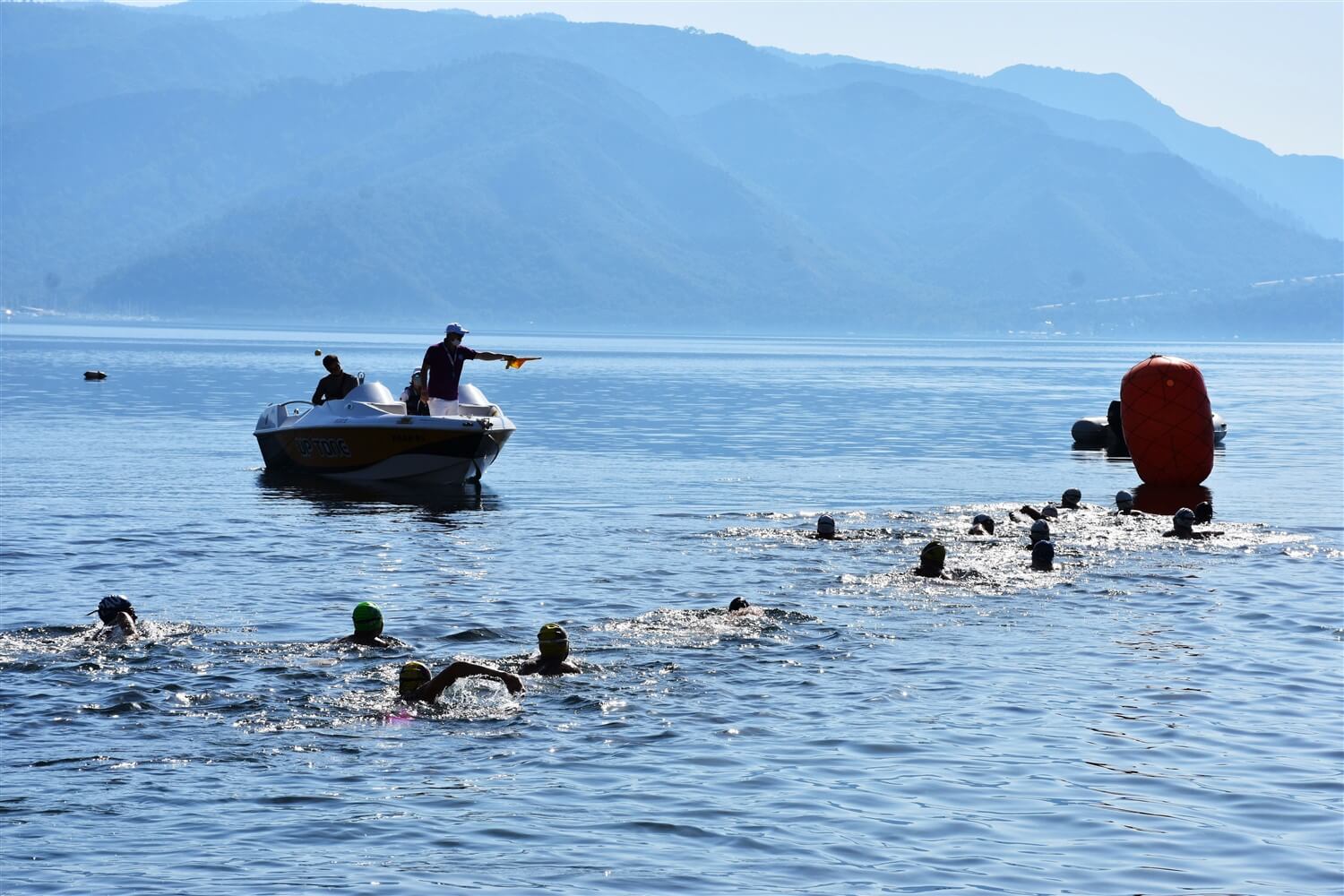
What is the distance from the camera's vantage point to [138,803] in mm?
11656

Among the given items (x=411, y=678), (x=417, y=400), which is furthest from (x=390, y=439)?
(x=411, y=678)

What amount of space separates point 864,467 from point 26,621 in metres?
25.2

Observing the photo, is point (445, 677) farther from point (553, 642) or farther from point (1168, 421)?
point (1168, 421)

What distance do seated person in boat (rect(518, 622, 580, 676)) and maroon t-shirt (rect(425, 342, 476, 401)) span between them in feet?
57.5

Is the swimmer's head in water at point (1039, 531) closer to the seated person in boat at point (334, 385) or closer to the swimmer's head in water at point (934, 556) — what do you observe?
the swimmer's head in water at point (934, 556)

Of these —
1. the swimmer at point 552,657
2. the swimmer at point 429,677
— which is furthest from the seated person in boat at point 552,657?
Result: the swimmer at point 429,677

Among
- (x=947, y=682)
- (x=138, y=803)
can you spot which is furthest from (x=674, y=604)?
(x=138, y=803)

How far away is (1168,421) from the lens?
35.4 meters

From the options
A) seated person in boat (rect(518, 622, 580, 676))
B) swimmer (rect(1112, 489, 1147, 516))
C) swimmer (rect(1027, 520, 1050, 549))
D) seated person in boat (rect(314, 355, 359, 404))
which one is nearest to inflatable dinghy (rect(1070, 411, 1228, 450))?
swimmer (rect(1112, 489, 1147, 516))

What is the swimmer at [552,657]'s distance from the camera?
15.5 metres

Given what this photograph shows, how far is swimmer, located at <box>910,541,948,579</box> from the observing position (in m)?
21.7

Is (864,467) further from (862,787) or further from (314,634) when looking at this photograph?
(862,787)

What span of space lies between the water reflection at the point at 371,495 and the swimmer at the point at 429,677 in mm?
14927

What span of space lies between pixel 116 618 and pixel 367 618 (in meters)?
2.68
